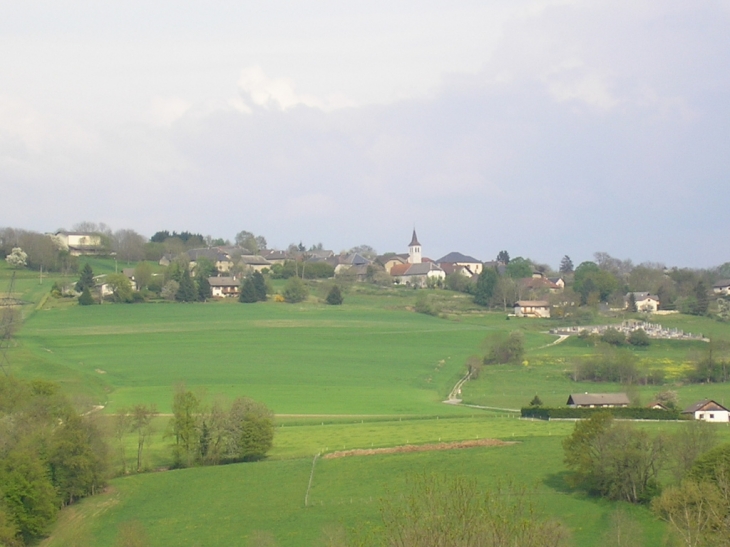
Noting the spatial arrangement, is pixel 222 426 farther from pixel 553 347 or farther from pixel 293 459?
pixel 553 347

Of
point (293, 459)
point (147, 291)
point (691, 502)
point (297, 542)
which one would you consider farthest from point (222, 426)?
point (147, 291)

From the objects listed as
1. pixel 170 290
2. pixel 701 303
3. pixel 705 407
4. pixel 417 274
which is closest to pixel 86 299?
pixel 170 290

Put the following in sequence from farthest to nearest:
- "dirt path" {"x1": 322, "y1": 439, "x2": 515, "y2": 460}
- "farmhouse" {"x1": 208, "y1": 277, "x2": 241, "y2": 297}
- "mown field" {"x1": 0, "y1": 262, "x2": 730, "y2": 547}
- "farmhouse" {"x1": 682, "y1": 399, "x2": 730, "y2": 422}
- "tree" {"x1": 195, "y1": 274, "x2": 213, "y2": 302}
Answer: "farmhouse" {"x1": 208, "y1": 277, "x2": 241, "y2": 297}, "tree" {"x1": 195, "y1": 274, "x2": 213, "y2": 302}, "farmhouse" {"x1": 682, "y1": 399, "x2": 730, "y2": 422}, "dirt path" {"x1": 322, "y1": 439, "x2": 515, "y2": 460}, "mown field" {"x1": 0, "y1": 262, "x2": 730, "y2": 547}

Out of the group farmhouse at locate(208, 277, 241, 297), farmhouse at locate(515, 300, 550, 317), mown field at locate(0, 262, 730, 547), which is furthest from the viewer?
farmhouse at locate(208, 277, 241, 297)

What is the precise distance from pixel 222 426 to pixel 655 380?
138 ft

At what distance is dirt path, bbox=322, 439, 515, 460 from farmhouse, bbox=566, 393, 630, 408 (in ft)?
50.2

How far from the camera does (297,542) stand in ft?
113

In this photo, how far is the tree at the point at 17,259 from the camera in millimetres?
134262

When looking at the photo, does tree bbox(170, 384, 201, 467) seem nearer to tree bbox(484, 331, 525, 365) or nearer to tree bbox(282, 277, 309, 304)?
tree bbox(484, 331, 525, 365)

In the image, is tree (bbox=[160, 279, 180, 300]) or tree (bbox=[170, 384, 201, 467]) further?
tree (bbox=[160, 279, 180, 300])

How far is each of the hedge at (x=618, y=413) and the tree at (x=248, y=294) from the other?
7094 centimetres

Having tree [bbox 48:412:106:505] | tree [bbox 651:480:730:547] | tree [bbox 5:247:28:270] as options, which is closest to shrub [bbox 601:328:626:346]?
tree [bbox 651:480:730:547]

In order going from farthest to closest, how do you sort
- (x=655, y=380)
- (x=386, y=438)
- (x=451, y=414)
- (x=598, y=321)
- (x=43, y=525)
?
(x=598, y=321) → (x=655, y=380) → (x=451, y=414) → (x=386, y=438) → (x=43, y=525)

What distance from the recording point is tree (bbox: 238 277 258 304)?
4916 inches
